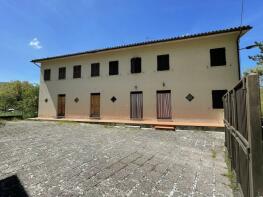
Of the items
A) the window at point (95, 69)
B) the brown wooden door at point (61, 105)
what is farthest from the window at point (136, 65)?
the brown wooden door at point (61, 105)

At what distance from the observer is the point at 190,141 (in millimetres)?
7336

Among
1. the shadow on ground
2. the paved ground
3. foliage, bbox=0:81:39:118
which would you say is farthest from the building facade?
the shadow on ground

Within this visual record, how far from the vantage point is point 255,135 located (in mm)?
1798

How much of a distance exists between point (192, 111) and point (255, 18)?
5.69 meters

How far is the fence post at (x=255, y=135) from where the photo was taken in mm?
1764

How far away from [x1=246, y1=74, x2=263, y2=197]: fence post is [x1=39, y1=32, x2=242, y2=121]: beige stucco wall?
9.45m

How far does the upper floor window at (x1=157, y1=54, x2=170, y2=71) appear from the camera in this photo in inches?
471

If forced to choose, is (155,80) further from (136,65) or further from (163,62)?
(136,65)

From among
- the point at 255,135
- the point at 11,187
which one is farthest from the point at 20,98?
the point at 255,135

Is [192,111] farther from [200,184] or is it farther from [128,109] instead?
[200,184]

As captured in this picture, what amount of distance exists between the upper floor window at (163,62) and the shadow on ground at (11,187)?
398 inches

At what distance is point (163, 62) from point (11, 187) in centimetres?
1055

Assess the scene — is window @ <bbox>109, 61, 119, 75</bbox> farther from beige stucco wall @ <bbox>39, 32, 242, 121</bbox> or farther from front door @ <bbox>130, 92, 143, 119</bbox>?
front door @ <bbox>130, 92, 143, 119</bbox>

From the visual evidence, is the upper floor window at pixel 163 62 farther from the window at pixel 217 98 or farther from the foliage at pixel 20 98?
the foliage at pixel 20 98
